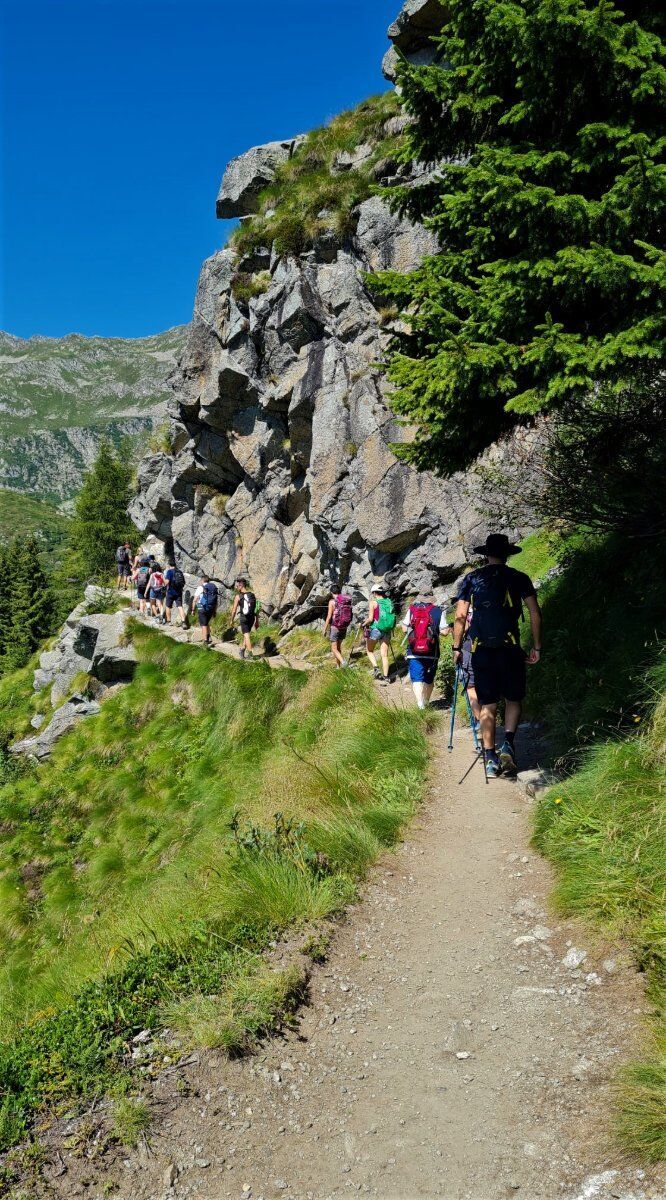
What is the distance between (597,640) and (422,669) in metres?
2.87

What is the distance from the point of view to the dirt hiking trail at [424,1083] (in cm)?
310

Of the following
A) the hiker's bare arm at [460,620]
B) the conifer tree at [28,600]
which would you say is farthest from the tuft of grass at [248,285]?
the conifer tree at [28,600]

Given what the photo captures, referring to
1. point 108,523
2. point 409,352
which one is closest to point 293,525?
point 409,352

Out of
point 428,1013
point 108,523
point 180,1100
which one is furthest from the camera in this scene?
point 108,523

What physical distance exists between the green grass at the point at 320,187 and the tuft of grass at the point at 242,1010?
21.0 meters

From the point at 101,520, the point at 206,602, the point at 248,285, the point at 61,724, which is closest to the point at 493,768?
the point at 206,602

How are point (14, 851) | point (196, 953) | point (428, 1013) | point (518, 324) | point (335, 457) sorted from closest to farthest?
1. point (428, 1013)
2. point (196, 953)
3. point (518, 324)
4. point (14, 851)
5. point (335, 457)

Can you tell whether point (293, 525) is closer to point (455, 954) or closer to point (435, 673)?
point (435, 673)

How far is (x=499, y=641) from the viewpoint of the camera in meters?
6.89

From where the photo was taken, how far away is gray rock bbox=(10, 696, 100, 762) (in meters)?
18.0

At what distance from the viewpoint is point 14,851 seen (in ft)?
44.6

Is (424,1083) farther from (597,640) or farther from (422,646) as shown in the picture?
(422,646)

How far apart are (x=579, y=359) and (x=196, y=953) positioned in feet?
17.2

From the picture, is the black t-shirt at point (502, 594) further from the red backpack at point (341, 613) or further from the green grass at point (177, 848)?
the red backpack at point (341, 613)
